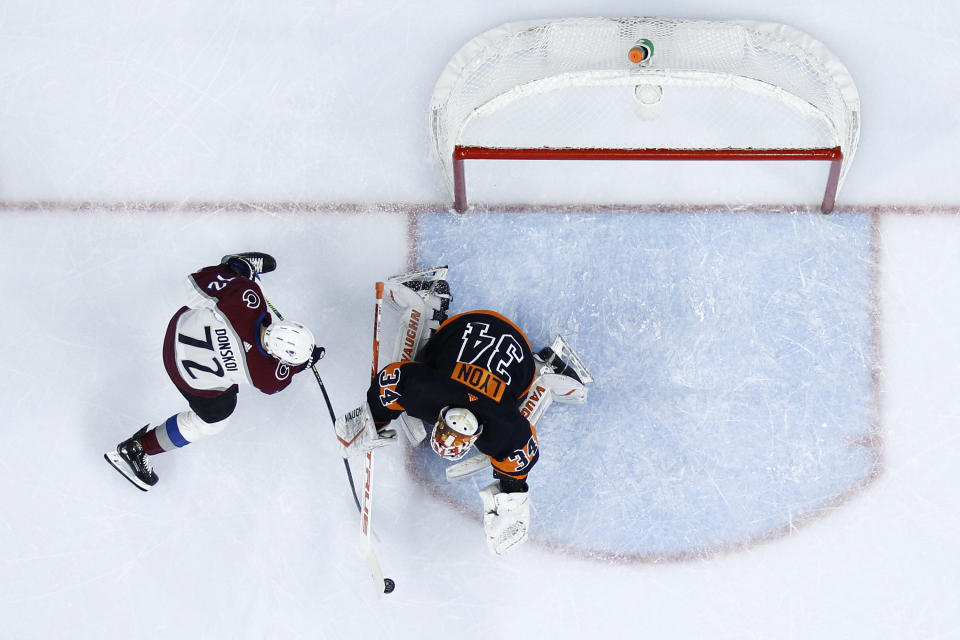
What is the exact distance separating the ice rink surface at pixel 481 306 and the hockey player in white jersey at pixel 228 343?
55 cm

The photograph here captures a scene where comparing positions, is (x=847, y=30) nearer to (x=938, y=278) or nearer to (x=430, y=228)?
(x=938, y=278)

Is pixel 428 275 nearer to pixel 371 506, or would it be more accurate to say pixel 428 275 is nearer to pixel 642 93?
pixel 371 506

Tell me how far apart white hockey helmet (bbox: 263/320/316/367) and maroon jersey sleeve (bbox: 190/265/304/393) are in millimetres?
112

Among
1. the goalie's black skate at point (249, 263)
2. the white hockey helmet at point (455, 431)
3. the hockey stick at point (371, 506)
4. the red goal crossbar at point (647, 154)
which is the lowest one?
the hockey stick at point (371, 506)

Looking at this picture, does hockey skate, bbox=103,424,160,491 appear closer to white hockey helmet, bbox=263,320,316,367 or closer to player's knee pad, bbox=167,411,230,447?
player's knee pad, bbox=167,411,230,447

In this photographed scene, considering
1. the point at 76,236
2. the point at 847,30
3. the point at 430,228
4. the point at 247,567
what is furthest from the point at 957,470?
the point at 76,236

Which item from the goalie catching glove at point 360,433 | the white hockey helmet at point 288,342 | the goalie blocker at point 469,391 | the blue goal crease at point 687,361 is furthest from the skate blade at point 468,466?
the white hockey helmet at point 288,342

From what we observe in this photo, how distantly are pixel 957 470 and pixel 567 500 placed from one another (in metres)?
1.97

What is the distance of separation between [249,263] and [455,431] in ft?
4.32

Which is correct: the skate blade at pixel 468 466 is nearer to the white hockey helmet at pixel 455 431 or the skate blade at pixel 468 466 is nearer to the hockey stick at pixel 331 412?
the hockey stick at pixel 331 412

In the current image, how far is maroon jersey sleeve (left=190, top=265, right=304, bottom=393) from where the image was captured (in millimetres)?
3613

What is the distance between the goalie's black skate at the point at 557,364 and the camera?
13.4ft

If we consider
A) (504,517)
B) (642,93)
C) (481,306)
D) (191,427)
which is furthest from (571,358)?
(191,427)

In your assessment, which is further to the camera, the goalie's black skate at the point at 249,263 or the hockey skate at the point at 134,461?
the hockey skate at the point at 134,461
